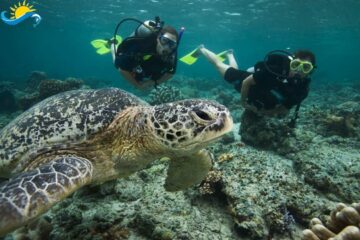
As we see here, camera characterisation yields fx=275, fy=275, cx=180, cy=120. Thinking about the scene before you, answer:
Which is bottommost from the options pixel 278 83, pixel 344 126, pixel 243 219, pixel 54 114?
pixel 344 126

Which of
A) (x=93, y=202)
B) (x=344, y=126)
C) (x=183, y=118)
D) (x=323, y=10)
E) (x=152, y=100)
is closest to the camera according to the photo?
(x=183, y=118)

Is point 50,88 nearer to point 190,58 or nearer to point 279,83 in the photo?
point 190,58

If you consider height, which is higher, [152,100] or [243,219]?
[243,219]

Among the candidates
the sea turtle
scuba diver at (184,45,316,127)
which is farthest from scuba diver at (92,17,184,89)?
the sea turtle

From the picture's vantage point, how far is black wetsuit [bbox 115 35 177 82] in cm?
661

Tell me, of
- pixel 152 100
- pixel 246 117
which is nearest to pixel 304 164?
pixel 246 117

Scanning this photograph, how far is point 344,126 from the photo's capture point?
7562 mm

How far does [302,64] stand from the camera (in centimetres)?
586

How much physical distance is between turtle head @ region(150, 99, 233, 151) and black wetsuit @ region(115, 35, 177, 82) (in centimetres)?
411

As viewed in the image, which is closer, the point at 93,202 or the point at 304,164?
the point at 93,202

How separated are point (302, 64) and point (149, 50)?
3468 millimetres

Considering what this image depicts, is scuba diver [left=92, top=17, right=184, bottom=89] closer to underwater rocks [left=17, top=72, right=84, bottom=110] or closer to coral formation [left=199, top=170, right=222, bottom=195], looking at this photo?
coral formation [left=199, top=170, right=222, bottom=195]

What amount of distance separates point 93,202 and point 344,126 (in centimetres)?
689

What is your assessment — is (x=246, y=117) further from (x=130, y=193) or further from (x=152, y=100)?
(x=152, y=100)
